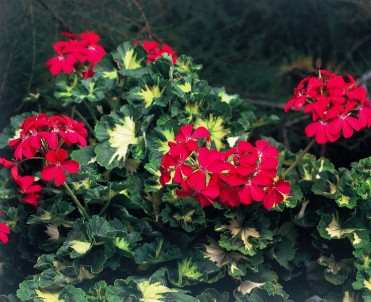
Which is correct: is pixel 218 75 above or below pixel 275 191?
below

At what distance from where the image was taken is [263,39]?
8.46ft

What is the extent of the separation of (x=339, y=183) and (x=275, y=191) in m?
0.20

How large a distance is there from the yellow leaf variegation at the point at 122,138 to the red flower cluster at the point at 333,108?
38 cm

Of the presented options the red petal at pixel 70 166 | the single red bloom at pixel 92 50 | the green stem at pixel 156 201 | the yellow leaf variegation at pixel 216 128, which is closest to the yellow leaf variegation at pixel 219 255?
the green stem at pixel 156 201

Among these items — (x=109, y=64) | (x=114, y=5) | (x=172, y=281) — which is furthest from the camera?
(x=114, y=5)

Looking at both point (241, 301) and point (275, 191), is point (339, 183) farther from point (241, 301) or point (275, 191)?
point (241, 301)

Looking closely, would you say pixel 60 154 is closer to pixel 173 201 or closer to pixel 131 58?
pixel 173 201

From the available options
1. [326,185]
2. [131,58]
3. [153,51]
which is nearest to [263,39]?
[153,51]

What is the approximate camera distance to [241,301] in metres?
1.68

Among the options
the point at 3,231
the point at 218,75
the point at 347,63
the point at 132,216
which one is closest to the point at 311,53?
the point at 347,63

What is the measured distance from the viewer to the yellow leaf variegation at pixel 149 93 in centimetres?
188

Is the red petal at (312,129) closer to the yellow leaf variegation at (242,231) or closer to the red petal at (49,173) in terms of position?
the yellow leaf variegation at (242,231)

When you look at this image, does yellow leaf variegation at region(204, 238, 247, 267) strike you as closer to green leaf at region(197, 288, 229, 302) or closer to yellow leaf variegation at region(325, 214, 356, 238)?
green leaf at region(197, 288, 229, 302)

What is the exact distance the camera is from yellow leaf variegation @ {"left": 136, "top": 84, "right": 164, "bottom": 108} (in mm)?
1881
